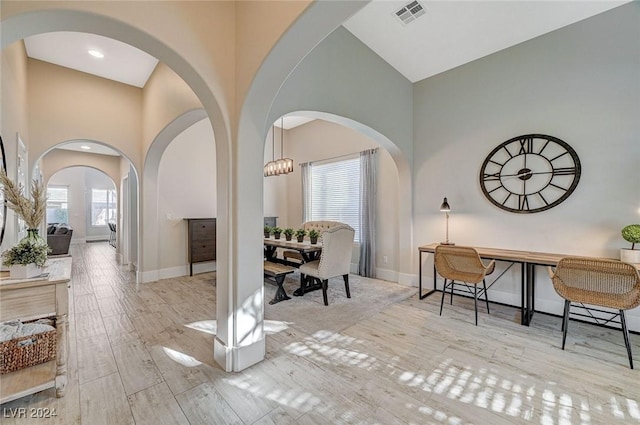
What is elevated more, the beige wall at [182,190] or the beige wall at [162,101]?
the beige wall at [162,101]

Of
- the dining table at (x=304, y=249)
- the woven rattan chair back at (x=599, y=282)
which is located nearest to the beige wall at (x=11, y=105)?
the dining table at (x=304, y=249)

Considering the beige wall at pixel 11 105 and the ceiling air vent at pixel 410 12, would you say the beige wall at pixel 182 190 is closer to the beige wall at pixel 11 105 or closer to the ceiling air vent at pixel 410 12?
the beige wall at pixel 11 105

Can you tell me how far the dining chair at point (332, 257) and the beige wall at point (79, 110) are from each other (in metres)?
3.58

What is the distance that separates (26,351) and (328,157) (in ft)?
16.6

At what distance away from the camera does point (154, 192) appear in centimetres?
459

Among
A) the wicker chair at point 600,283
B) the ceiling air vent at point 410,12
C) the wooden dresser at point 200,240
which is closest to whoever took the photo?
the wicker chair at point 600,283

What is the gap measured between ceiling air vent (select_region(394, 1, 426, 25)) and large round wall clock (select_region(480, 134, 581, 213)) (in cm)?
198

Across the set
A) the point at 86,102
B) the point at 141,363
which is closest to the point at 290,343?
the point at 141,363

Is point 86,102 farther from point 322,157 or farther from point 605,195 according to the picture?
point 605,195

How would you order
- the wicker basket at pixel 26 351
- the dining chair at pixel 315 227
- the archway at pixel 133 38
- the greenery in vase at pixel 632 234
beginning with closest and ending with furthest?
the archway at pixel 133 38 → the wicker basket at pixel 26 351 → the greenery in vase at pixel 632 234 → the dining chair at pixel 315 227

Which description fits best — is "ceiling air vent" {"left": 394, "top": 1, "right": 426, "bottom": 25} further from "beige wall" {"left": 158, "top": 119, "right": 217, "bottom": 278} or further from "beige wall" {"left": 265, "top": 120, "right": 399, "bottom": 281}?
"beige wall" {"left": 158, "top": 119, "right": 217, "bottom": 278}

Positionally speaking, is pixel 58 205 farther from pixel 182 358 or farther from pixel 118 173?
pixel 182 358

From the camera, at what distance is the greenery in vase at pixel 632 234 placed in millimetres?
2572

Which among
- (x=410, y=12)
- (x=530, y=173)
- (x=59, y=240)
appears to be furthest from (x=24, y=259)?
(x=59, y=240)
